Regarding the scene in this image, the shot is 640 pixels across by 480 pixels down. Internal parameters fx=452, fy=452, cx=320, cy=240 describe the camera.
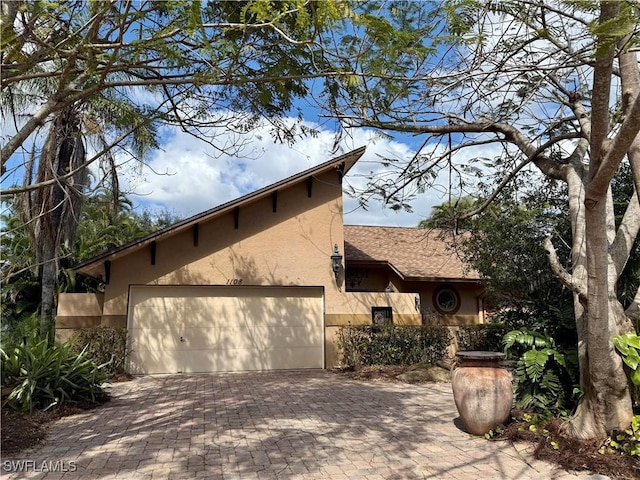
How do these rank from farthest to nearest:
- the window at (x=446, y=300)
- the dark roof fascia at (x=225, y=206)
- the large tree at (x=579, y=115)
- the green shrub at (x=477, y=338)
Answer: the window at (x=446, y=300)
the green shrub at (x=477, y=338)
the dark roof fascia at (x=225, y=206)
the large tree at (x=579, y=115)

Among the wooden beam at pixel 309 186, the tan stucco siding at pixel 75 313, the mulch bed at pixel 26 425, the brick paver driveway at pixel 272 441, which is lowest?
the brick paver driveway at pixel 272 441

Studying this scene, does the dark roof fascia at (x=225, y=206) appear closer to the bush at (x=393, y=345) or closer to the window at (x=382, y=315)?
the window at (x=382, y=315)

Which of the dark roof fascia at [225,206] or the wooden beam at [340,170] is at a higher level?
the wooden beam at [340,170]

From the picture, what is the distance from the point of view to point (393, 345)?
482 inches

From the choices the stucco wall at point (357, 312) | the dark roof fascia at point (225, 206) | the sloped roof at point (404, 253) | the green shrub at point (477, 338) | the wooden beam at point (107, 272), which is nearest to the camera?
the dark roof fascia at point (225, 206)

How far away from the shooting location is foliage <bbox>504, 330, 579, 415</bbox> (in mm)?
6133

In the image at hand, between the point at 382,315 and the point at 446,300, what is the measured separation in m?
4.06

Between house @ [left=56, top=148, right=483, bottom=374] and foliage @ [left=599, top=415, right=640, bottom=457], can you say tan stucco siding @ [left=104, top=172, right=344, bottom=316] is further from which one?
foliage @ [left=599, top=415, right=640, bottom=457]

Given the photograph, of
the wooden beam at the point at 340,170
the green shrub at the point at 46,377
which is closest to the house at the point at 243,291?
the wooden beam at the point at 340,170

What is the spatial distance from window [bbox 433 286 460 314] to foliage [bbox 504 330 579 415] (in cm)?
971

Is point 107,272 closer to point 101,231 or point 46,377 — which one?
point 46,377

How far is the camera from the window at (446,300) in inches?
637

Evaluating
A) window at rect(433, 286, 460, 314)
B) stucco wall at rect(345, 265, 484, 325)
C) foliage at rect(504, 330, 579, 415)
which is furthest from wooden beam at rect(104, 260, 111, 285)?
window at rect(433, 286, 460, 314)

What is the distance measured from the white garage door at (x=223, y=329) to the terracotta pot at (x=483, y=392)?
23.4 feet
